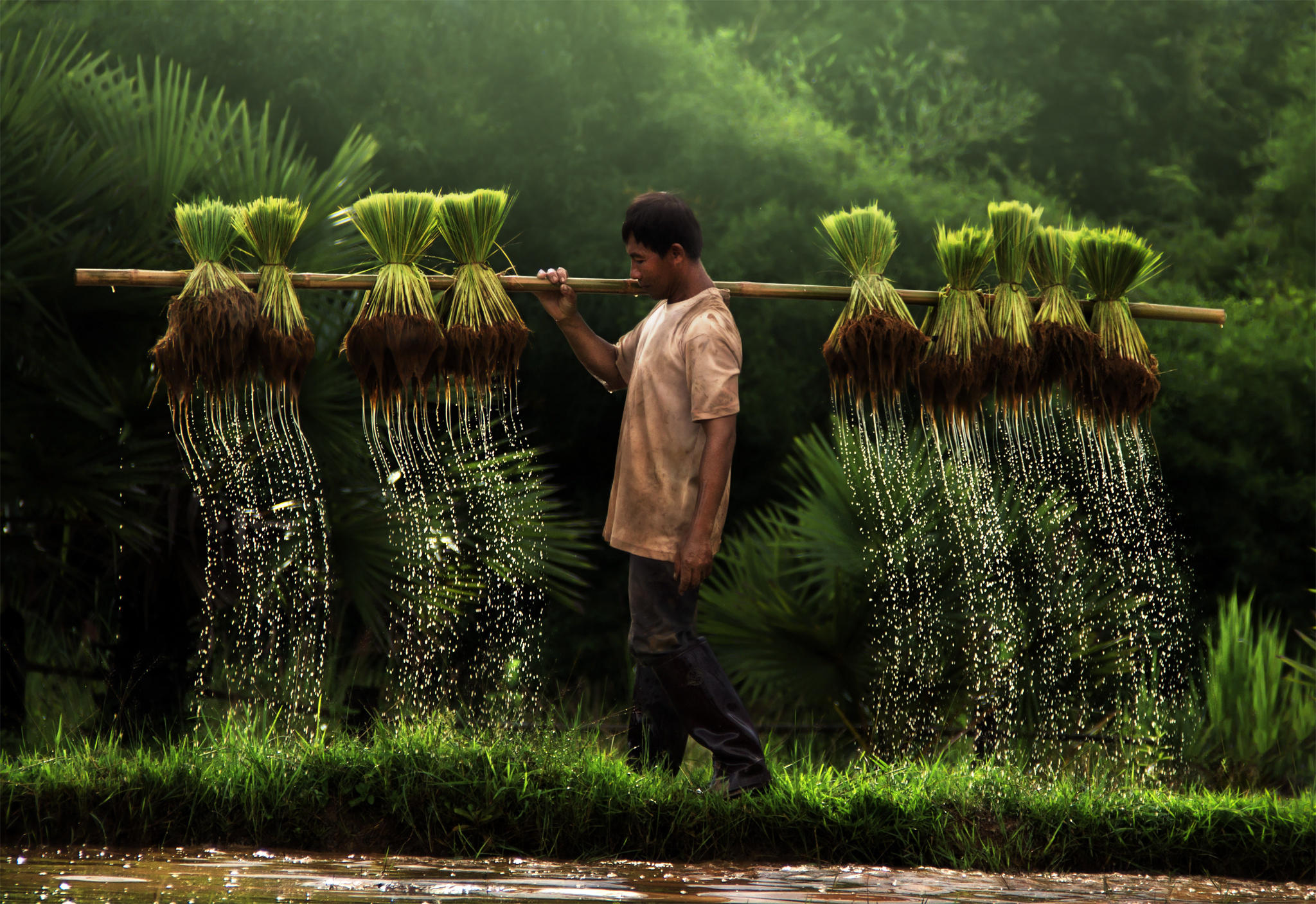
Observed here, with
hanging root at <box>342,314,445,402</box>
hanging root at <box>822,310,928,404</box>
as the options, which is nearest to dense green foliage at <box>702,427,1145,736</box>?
hanging root at <box>822,310,928,404</box>

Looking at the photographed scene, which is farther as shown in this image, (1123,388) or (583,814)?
(1123,388)

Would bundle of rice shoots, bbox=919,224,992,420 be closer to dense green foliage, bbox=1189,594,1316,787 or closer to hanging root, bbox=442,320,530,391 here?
hanging root, bbox=442,320,530,391

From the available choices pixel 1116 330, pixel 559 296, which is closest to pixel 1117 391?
pixel 1116 330

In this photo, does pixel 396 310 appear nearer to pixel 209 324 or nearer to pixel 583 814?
pixel 209 324

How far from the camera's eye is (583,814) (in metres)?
3.90

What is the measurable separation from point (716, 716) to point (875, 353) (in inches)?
51.2

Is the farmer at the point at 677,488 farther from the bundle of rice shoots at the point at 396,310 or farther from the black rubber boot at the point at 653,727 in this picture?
the bundle of rice shoots at the point at 396,310

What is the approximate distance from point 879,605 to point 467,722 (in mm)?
2427

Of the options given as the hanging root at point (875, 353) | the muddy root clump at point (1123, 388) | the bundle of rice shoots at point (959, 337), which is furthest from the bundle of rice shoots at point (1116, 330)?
the hanging root at point (875, 353)

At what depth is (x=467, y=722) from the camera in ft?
15.9

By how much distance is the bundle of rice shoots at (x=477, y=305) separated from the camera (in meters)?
4.39

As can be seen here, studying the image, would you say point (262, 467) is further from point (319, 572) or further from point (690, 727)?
point (690, 727)

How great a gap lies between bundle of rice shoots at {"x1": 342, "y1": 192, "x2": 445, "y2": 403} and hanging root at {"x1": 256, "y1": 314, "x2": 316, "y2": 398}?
5.9 inches

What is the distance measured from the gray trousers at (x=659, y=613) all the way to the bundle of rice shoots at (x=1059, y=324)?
59.7 inches
